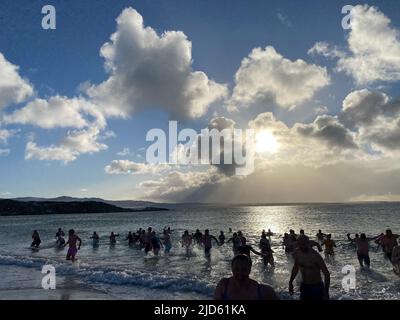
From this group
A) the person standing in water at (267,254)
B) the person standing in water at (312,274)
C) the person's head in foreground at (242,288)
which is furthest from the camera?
the person standing in water at (267,254)

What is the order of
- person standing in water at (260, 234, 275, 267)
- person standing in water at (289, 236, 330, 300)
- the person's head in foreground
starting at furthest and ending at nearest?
1. person standing in water at (260, 234, 275, 267)
2. person standing in water at (289, 236, 330, 300)
3. the person's head in foreground

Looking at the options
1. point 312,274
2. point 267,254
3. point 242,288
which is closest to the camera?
point 242,288

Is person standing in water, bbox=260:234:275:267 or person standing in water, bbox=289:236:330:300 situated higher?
person standing in water, bbox=289:236:330:300

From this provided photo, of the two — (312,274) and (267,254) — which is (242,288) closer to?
(312,274)

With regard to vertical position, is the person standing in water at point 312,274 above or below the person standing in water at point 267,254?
above

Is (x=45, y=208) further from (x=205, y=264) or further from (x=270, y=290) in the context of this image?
(x=270, y=290)

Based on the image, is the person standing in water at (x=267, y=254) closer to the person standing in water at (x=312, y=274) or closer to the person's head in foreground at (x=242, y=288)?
the person standing in water at (x=312, y=274)

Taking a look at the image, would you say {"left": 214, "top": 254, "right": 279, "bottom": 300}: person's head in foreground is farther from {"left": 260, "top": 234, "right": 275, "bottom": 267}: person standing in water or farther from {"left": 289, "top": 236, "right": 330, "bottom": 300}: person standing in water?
{"left": 260, "top": 234, "right": 275, "bottom": 267}: person standing in water

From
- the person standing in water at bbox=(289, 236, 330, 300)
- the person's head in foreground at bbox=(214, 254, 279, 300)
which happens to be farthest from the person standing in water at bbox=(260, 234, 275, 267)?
the person's head in foreground at bbox=(214, 254, 279, 300)

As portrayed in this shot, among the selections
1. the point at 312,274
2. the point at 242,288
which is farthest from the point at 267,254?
the point at 242,288

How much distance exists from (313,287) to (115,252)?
23588 mm

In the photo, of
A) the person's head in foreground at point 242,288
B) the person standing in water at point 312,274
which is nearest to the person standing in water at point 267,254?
the person standing in water at point 312,274
